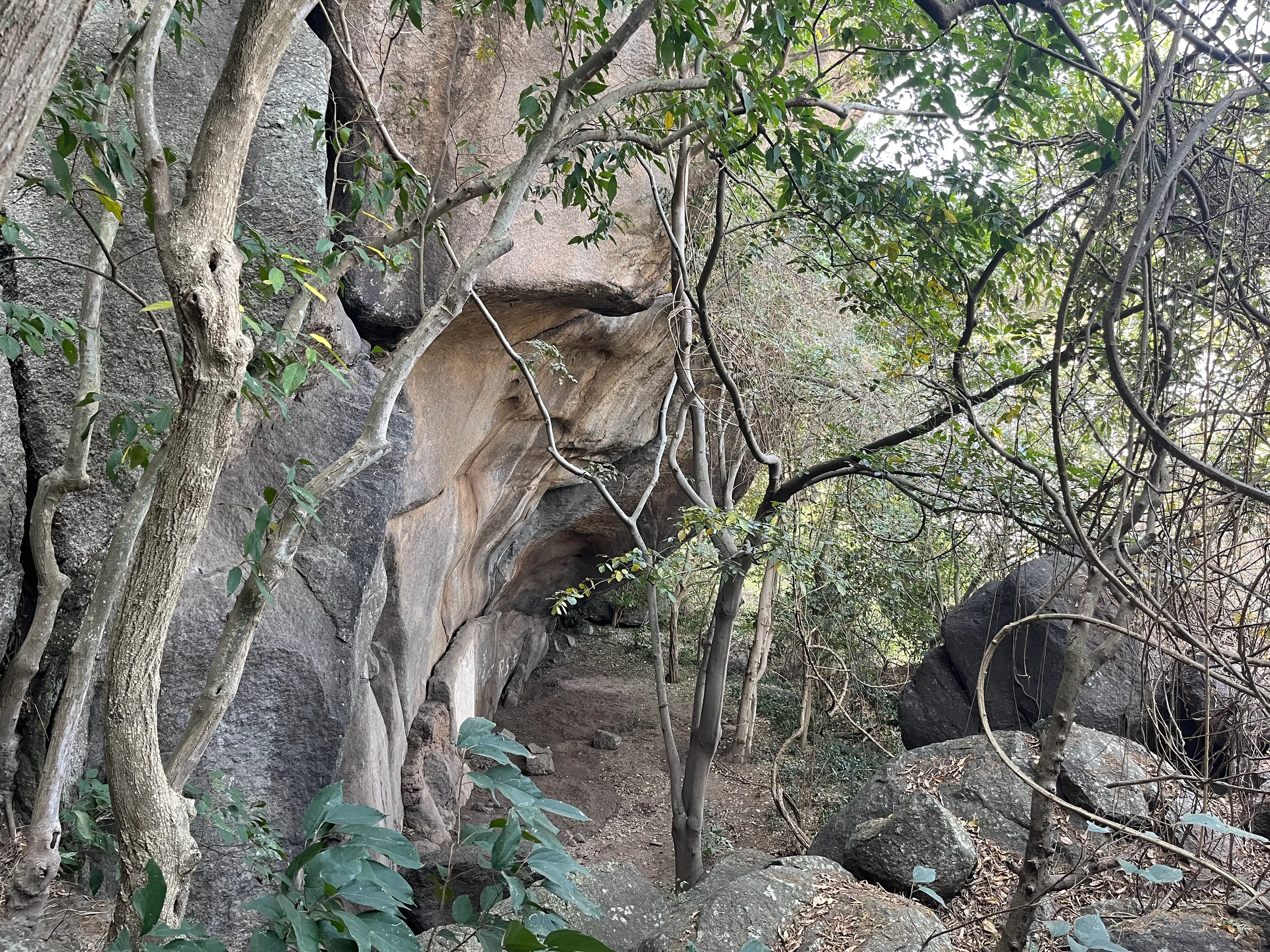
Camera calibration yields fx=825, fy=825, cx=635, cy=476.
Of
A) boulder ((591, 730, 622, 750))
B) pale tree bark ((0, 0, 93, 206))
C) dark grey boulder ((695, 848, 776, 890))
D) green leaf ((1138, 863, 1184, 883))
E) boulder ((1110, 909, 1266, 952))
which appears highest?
pale tree bark ((0, 0, 93, 206))

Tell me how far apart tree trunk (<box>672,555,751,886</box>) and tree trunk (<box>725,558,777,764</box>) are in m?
3.49

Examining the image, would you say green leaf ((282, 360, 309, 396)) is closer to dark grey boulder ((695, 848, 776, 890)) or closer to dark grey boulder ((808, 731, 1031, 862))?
dark grey boulder ((695, 848, 776, 890))

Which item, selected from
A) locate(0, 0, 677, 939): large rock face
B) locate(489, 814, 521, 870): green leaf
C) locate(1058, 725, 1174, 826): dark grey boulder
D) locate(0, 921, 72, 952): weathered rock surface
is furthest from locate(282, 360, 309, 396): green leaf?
locate(1058, 725, 1174, 826): dark grey boulder

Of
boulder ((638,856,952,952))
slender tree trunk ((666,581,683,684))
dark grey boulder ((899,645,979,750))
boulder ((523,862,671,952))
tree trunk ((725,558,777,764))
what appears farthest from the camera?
slender tree trunk ((666,581,683,684))

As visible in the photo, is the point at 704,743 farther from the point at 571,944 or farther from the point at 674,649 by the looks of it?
the point at 674,649

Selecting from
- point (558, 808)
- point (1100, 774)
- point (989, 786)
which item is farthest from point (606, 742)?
point (558, 808)

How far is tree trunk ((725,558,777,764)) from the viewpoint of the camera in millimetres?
9180

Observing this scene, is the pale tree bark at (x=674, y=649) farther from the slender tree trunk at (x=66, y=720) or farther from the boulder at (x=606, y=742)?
the slender tree trunk at (x=66, y=720)

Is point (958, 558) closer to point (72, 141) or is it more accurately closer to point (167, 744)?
point (167, 744)

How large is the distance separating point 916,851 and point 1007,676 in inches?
125

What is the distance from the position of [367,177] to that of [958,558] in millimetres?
5819

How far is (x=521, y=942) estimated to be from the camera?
129cm

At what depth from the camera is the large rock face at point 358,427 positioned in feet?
10.8

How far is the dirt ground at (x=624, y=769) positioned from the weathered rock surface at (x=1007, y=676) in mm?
1800
